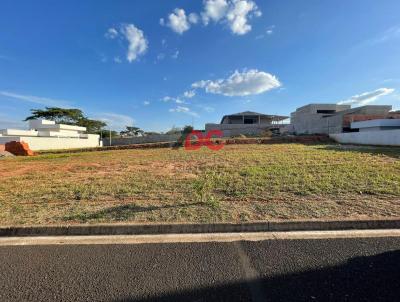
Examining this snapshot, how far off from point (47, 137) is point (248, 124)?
34.7m

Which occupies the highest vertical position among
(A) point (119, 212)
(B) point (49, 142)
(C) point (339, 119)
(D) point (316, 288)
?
(C) point (339, 119)

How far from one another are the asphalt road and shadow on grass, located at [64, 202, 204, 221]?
838mm

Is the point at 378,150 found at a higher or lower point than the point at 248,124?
lower

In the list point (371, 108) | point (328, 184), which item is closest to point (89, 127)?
point (371, 108)

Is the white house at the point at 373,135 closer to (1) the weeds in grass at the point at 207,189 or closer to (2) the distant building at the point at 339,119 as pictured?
(2) the distant building at the point at 339,119

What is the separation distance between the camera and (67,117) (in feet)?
173

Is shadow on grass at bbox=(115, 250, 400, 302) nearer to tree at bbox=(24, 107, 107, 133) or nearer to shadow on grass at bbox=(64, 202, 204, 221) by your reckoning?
shadow on grass at bbox=(64, 202, 204, 221)

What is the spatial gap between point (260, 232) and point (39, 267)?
116 inches

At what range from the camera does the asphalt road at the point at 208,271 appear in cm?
233

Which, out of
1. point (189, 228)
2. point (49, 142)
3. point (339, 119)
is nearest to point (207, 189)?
point (189, 228)

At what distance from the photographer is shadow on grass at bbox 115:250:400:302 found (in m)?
2.26

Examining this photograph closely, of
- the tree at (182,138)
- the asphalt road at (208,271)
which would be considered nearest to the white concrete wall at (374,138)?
the tree at (182,138)

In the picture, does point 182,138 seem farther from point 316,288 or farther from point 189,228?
point 316,288

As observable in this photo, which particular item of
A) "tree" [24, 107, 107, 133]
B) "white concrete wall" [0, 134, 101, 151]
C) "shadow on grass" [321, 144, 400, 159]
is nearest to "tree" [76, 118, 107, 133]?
"tree" [24, 107, 107, 133]
